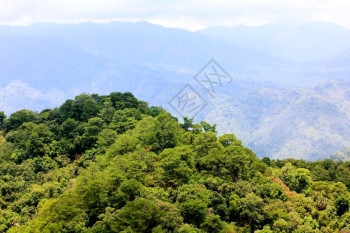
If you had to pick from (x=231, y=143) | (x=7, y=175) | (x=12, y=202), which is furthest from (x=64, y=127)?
(x=231, y=143)

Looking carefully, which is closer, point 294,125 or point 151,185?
point 151,185

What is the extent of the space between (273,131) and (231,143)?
456 feet

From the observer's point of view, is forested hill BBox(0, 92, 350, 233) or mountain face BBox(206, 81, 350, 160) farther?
mountain face BBox(206, 81, 350, 160)

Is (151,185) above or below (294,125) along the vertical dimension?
below

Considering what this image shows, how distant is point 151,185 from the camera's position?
1065 inches

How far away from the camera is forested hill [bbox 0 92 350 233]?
897 inches

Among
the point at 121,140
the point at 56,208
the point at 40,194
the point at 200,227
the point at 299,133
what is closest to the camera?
the point at 200,227

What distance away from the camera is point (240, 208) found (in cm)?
2502

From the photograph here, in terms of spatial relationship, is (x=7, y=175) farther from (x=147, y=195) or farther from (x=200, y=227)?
(x=200, y=227)

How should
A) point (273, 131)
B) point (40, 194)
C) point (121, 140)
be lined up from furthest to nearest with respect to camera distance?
1. point (273, 131)
2. point (121, 140)
3. point (40, 194)

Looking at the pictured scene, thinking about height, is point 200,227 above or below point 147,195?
below

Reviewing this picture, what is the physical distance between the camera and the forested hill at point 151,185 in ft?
74.7

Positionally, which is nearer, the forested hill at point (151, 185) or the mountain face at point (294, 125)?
the forested hill at point (151, 185)

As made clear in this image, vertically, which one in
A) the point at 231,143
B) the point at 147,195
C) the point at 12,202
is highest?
the point at 231,143
